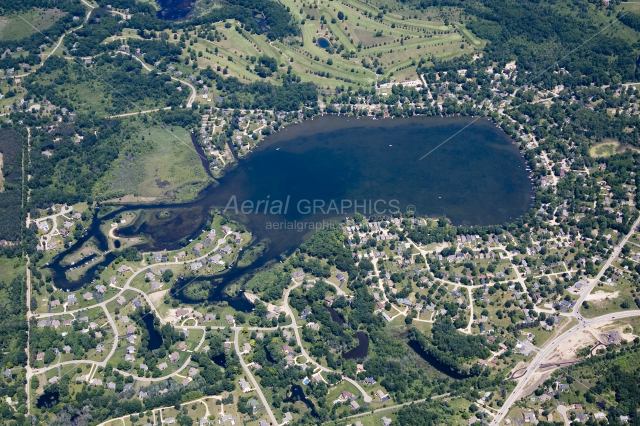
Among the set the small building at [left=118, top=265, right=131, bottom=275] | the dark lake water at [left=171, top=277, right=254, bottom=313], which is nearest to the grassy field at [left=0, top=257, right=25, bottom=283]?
the small building at [left=118, top=265, right=131, bottom=275]

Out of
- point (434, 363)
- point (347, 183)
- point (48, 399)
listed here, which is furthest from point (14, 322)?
point (434, 363)

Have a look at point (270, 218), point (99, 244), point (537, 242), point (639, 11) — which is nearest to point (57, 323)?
point (99, 244)

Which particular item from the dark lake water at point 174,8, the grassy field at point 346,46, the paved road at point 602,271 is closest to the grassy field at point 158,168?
the grassy field at point 346,46

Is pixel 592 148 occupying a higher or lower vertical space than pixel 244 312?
higher

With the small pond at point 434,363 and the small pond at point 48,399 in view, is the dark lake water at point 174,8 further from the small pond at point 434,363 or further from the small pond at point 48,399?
the small pond at point 434,363

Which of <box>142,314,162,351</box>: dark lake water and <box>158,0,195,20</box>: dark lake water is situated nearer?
<box>142,314,162,351</box>: dark lake water

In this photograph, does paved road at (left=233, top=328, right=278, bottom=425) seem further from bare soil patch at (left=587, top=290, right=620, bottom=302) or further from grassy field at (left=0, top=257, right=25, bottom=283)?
bare soil patch at (left=587, top=290, right=620, bottom=302)

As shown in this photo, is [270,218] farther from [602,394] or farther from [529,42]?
[529,42]
